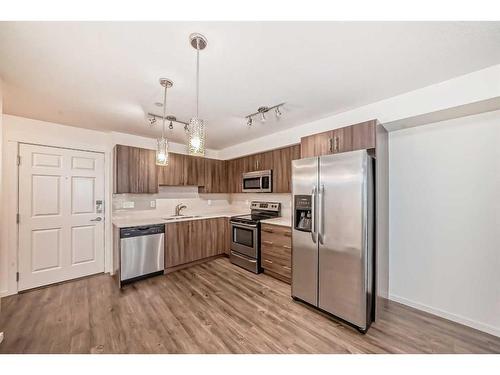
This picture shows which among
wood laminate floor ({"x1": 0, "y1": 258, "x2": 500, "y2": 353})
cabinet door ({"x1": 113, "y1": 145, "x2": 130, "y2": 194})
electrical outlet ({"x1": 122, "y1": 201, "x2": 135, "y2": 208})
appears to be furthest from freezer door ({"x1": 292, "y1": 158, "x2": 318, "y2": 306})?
electrical outlet ({"x1": 122, "y1": 201, "x2": 135, "y2": 208})

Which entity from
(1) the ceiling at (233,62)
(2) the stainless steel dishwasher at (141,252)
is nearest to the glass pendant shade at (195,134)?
(1) the ceiling at (233,62)

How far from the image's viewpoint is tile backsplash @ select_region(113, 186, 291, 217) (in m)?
3.78

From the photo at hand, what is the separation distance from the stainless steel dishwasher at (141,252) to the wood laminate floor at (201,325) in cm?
25

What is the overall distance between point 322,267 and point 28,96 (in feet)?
12.4

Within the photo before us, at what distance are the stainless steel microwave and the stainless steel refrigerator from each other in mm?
1216

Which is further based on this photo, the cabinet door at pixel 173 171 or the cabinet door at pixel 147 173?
the cabinet door at pixel 173 171

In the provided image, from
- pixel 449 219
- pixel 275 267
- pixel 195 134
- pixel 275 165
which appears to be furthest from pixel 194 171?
pixel 449 219

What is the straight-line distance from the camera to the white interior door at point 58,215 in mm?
2879

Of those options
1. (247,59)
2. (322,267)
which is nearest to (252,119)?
(247,59)

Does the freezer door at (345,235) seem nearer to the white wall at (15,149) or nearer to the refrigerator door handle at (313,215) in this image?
the refrigerator door handle at (313,215)

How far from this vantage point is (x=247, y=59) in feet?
5.41

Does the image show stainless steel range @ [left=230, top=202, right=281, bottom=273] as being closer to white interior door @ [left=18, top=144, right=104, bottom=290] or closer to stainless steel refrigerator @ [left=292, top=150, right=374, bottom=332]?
stainless steel refrigerator @ [left=292, top=150, right=374, bottom=332]
